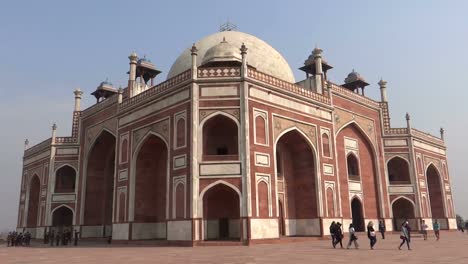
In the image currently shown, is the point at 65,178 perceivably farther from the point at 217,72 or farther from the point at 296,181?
the point at 296,181

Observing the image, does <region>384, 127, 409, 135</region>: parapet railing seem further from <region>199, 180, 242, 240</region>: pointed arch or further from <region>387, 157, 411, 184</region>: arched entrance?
<region>199, 180, 242, 240</region>: pointed arch

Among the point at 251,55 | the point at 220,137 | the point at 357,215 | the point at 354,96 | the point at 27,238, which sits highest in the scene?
the point at 251,55

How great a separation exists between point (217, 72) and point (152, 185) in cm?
774

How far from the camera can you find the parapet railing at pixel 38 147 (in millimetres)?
30894

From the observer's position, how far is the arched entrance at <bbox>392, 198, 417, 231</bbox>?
94.4 ft

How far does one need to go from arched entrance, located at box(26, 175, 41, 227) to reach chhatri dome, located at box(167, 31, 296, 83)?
14926 mm

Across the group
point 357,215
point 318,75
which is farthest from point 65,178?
point 357,215

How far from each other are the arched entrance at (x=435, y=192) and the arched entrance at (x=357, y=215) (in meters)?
10.2

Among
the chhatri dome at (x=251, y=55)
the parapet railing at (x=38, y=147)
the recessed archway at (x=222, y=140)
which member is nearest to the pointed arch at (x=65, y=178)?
the parapet railing at (x=38, y=147)

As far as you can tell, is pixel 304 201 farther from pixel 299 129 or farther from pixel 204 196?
pixel 204 196

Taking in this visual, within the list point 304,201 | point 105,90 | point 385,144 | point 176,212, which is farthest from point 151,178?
point 385,144

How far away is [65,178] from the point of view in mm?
31391

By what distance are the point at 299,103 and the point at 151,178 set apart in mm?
9270

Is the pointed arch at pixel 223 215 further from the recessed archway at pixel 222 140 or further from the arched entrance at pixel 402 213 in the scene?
the arched entrance at pixel 402 213
